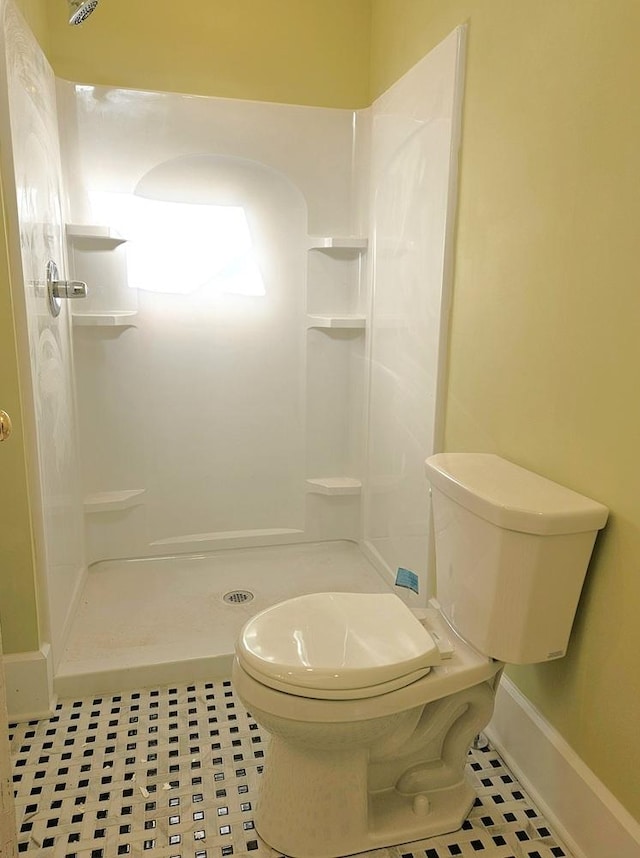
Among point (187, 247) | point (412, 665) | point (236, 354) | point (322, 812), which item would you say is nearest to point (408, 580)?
point (412, 665)

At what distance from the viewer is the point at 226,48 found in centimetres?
230

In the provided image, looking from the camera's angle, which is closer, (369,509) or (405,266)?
(405,266)

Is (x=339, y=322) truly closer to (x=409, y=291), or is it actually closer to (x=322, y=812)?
(x=409, y=291)

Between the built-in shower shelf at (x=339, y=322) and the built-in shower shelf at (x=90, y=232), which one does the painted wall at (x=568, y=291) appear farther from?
the built-in shower shelf at (x=90, y=232)

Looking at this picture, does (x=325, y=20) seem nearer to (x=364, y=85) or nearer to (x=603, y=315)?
(x=364, y=85)

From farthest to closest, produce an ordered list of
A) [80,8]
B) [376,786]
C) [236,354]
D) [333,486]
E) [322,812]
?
[333,486] < [236,354] < [80,8] < [376,786] < [322,812]

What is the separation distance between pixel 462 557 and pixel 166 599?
4.25ft

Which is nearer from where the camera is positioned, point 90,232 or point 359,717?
point 359,717

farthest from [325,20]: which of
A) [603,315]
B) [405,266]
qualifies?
[603,315]

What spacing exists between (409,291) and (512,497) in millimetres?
1016

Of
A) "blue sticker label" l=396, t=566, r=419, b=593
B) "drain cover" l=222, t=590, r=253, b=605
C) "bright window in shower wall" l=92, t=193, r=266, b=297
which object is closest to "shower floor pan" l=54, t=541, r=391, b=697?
"drain cover" l=222, t=590, r=253, b=605

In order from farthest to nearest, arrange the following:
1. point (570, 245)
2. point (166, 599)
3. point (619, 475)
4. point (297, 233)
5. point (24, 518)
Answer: point (297, 233)
point (166, 599)
point (24, 518)
point (570, 245)
point (619, 475)

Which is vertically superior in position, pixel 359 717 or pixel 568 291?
pixel 568 291

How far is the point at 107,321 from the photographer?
7.66ft
